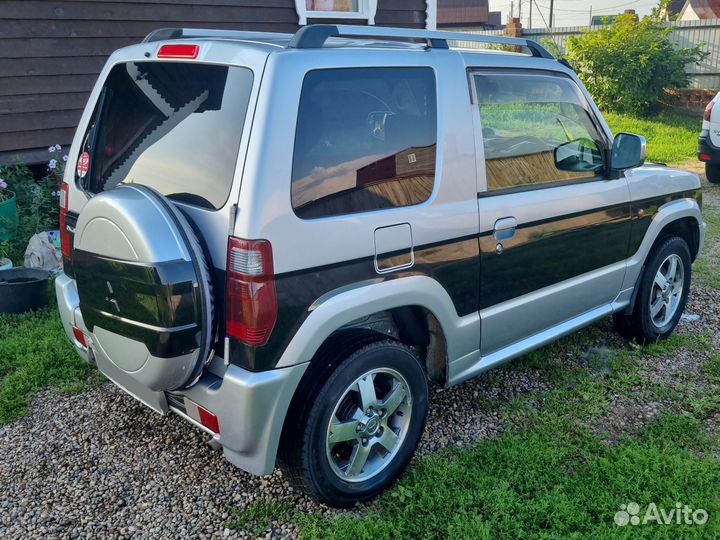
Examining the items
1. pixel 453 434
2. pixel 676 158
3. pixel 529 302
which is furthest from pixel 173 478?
pixel 676 158

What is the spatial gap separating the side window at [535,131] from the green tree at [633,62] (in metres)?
10.9

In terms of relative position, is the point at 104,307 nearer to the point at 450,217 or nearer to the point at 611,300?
the point at 450,217

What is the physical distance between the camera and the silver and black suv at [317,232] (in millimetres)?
2289

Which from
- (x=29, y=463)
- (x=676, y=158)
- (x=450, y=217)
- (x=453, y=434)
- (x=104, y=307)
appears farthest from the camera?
(x=676, y=158)

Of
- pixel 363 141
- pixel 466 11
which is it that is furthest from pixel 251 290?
pixel 466 11

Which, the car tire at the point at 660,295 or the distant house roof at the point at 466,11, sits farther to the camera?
the distant house roof at the point at 466,11

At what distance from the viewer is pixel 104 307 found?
8.18 ft

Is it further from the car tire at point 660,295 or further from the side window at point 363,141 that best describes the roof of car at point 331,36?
the car tire at point 660,295

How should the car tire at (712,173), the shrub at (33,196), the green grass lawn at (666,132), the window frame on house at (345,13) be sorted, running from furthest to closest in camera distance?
the green grass lawn at (666,132), the car tire at (712,173), the window frame on house at (345,13), the shrub at (33,196)

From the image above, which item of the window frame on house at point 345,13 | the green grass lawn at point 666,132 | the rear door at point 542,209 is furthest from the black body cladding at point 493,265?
the green grass lawn at point 666,132

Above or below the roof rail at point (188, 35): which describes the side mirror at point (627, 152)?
below

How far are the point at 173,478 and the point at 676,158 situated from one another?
1078 cm

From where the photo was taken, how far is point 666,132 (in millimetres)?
12773

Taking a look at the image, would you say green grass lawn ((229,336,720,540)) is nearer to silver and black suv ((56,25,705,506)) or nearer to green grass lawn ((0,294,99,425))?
silver and black suv ((56,25,705,506))
